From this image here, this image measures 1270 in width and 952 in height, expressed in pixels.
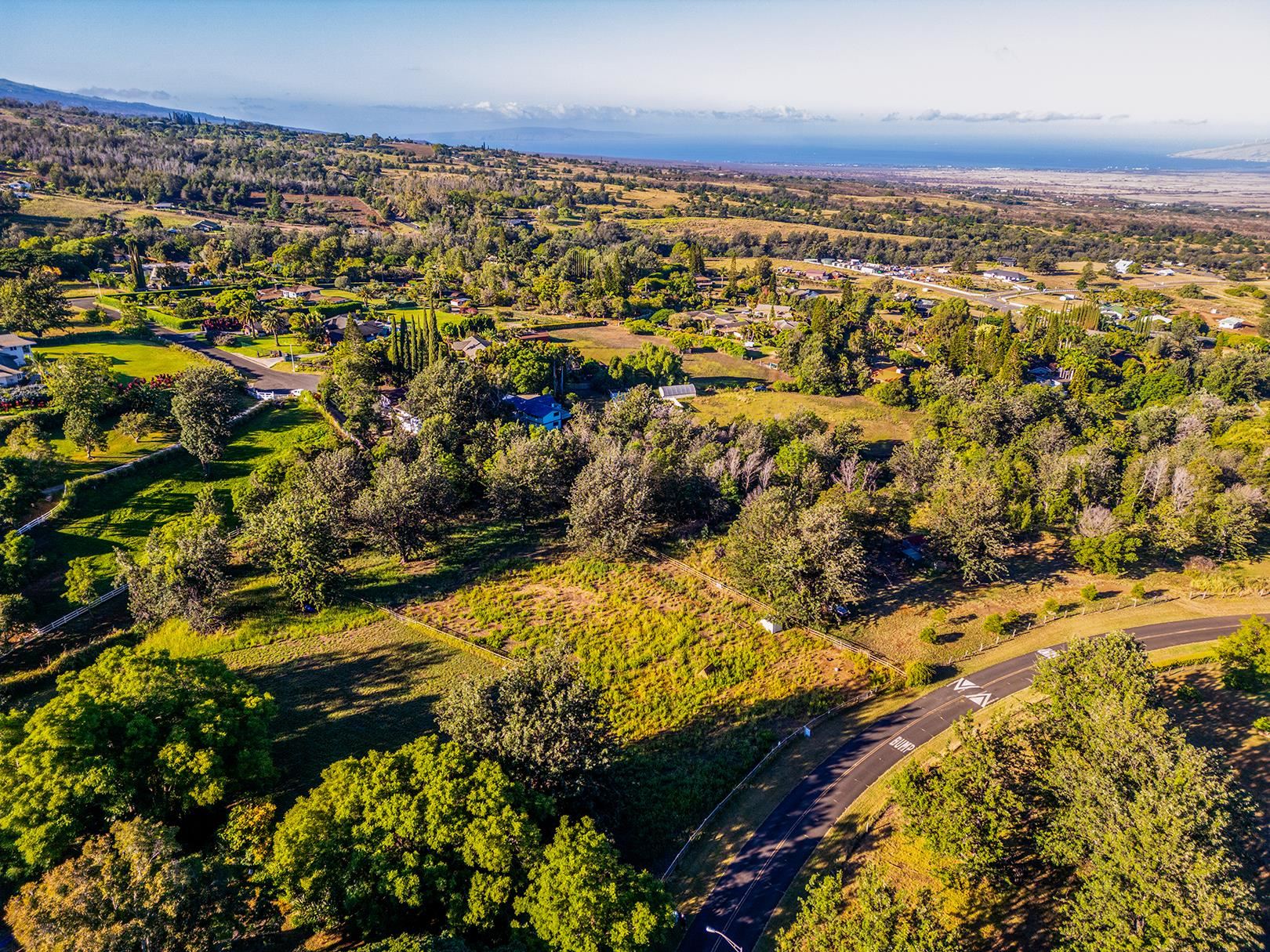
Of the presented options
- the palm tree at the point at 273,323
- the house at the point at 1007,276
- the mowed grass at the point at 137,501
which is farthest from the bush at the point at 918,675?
the house at the point at 1007,276

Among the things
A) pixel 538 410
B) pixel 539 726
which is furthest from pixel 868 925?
pixel 538 410

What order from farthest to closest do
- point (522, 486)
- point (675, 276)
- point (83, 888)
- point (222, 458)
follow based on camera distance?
point (675, 276), point (222, 458), point (522, 486), point (83, 888)

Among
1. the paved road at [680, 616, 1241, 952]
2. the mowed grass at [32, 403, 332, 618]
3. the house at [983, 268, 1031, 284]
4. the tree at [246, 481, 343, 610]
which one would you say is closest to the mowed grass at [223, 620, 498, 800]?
the tree at [246, 481, 343, 610]

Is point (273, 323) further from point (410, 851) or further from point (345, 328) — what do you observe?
point (410, 851)

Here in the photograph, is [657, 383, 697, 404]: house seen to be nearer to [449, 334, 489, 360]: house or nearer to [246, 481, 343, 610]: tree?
[449, 334, 489, 360]: house

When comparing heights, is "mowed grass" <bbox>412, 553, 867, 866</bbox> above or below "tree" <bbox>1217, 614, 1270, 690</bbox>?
below

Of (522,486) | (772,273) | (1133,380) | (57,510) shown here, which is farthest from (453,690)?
(772,273)

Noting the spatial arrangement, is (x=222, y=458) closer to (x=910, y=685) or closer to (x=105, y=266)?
(x=910, y=685)
